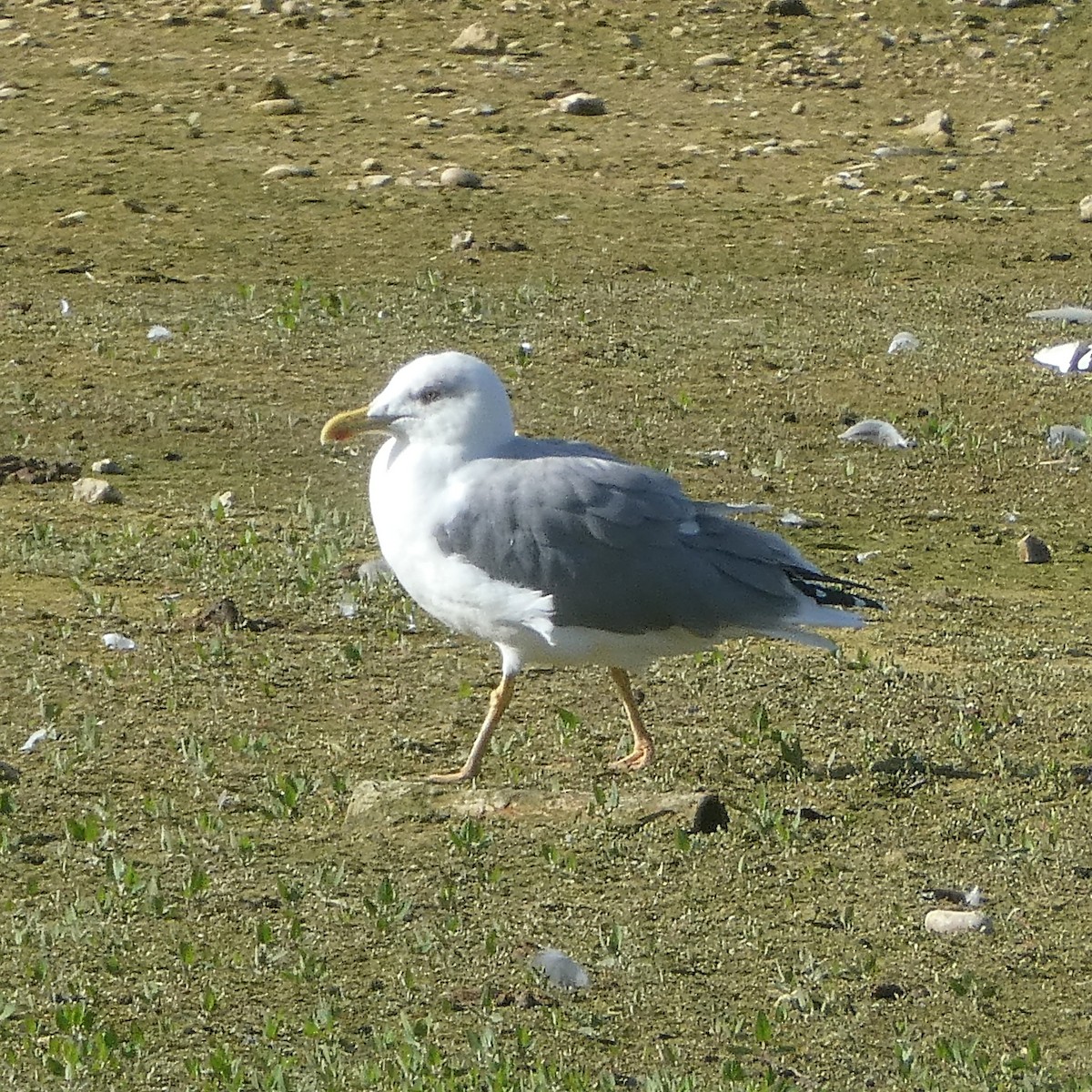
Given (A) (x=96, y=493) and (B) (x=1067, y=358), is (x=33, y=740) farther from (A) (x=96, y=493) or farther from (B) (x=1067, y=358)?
(B) (x=1067, y=358)

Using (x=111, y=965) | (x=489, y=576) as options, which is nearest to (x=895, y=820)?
(x=489, y=576)

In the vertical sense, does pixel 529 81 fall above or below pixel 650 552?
below

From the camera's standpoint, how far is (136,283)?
12125 millimetres

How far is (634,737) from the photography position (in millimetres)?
6691

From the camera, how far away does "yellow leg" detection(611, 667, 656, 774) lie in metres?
6.55

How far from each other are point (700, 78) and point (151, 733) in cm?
1087

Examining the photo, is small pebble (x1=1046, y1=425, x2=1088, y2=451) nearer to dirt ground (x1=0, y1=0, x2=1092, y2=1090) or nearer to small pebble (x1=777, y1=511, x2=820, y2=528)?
dirt ground (x1=0, y1=0, x2=1092, y2=1090)

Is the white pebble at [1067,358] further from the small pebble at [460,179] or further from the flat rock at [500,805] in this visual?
the flat rock at [500,805]

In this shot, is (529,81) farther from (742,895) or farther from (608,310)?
(742,895)

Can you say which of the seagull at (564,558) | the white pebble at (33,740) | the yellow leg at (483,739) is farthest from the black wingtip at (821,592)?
the white pebble at (33,740)

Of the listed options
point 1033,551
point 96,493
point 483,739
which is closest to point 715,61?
point 1033,551

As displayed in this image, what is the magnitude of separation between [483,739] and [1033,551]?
3143mm

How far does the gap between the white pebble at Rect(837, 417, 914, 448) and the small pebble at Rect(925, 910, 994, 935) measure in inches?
181

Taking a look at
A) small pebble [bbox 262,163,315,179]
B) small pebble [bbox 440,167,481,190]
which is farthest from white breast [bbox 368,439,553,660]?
small pebble [bbox 262,163,315,179]
